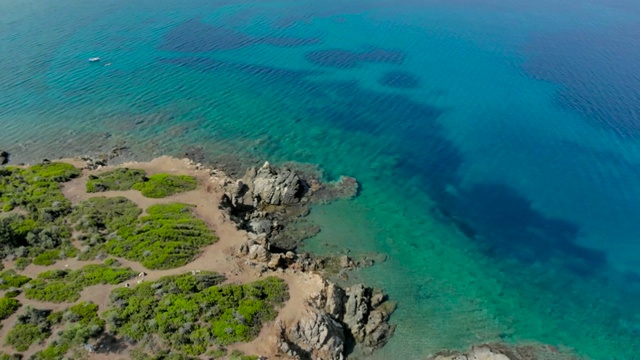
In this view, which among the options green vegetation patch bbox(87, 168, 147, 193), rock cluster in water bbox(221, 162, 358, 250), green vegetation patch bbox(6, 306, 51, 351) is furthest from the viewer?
green vegetation patch bbox(87, 168, 147, 193)

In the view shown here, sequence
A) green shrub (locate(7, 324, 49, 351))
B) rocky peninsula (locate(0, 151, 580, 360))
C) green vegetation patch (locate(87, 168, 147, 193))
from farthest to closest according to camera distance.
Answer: green vegetation patch (locate(87, 168, 147, 193)), rocky peninsula (locate(0, 151, 580, 360)), green shrub (locate(7, 324, 49, 351))

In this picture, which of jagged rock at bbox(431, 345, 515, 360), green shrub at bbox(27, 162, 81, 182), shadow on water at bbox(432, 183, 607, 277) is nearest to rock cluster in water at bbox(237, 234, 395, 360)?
jagged rock at bbox(431, 345, 515, 360)

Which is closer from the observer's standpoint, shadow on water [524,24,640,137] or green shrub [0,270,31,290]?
green shrub [0,270,31,290]

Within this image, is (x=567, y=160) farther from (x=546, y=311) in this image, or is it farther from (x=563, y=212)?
(x=546, y=311)

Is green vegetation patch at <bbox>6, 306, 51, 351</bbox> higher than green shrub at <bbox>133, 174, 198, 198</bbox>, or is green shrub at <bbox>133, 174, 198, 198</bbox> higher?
green shrub at <bbox>133, 174, 198, 198</bbox>

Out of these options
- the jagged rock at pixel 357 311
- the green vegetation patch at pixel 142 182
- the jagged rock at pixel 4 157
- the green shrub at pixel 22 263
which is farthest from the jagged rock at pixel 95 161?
the jagged rock at pixel 357 311

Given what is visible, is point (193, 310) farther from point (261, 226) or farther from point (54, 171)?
point (54, 171)

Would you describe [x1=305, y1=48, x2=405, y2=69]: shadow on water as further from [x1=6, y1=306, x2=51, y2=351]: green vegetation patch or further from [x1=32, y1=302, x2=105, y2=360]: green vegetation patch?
[x1=6, y1=306, x2=51, y2=351]: green vegetation patch
